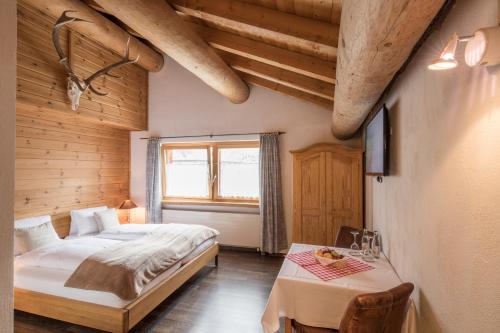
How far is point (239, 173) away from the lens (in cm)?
472

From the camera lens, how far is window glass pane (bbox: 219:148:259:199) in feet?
15.2

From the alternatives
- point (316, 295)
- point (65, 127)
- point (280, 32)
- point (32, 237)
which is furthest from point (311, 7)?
point (65, 127)

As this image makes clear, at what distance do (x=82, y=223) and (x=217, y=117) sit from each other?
2.76 m

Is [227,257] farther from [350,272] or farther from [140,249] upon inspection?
[350,272]

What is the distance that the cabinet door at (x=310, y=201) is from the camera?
371 centimetres

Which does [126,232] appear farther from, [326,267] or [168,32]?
[326,267]

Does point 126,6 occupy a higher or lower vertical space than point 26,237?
higher

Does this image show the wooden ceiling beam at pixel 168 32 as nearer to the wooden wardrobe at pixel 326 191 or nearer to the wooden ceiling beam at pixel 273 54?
the wooden ceiling beam at pixel 273 54

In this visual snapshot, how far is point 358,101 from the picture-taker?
2.02 m

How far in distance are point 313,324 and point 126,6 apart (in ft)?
8.53

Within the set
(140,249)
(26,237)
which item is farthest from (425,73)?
(26,237)

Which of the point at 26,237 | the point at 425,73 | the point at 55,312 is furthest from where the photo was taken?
the point at 26,237

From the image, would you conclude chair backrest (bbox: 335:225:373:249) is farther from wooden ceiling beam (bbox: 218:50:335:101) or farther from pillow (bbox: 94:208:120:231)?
pillow (bbox: 94:208:120:231)

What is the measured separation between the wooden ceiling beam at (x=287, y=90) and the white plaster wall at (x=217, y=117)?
197 mm
